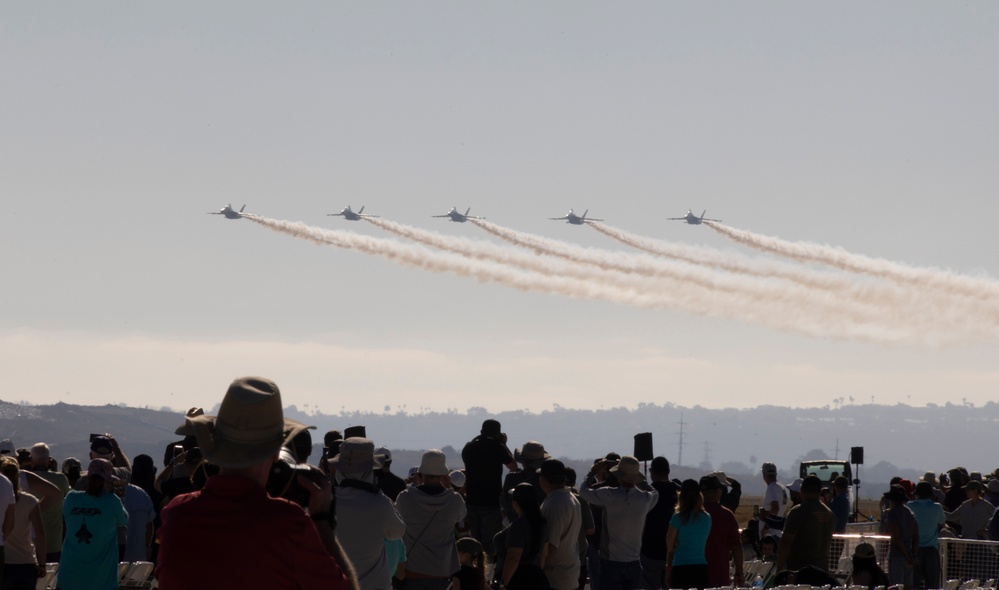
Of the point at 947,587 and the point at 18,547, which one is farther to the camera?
the point at 947,587

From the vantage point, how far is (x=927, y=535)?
14.9 m

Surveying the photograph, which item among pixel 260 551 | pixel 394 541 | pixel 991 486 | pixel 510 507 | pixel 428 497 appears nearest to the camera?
pixel 260 551

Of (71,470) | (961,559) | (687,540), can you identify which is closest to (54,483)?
(71,470)

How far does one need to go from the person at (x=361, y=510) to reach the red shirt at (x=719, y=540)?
5313 millimetres

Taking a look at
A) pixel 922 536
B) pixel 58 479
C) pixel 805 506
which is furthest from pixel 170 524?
pixel 922 536

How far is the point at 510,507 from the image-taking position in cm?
1148

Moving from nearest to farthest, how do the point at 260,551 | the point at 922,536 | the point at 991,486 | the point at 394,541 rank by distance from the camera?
1. the point at 260,551
2. the point at 394,541
3. the point at 922,536
4. the point at 991,486

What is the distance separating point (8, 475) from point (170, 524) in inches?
266

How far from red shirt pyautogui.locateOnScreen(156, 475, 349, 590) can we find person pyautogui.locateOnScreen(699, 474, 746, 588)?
8.98 metres

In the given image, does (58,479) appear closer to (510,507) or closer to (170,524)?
(510,507)

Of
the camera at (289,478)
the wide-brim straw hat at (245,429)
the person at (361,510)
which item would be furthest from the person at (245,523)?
the person at (361,510)

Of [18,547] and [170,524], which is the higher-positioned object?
[170,524]

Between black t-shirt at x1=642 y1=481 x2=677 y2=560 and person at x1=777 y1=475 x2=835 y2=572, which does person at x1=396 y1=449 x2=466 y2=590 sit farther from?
person at x1=777 y1=475 x2=835 y2=572

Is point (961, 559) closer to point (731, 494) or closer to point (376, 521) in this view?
point (731, 494)
